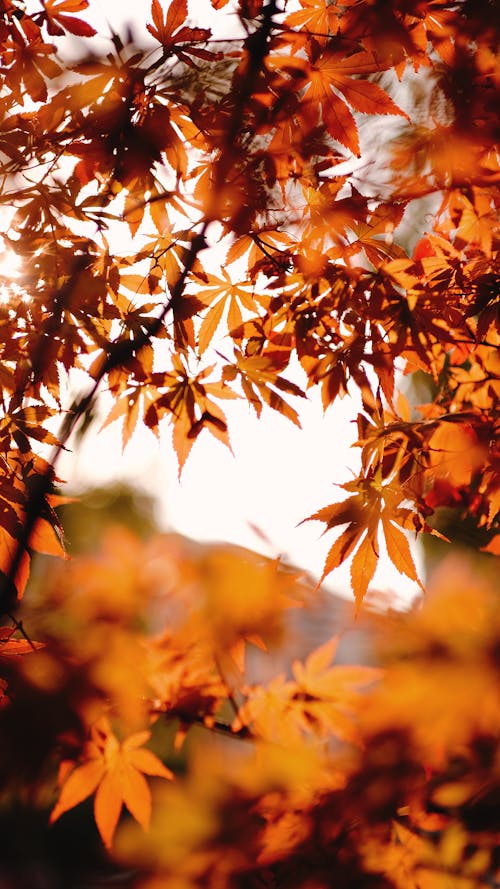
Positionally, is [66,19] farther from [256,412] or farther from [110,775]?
[110,775]

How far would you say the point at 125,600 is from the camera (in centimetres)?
136

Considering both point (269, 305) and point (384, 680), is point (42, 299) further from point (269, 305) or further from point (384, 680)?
point (384, 680)

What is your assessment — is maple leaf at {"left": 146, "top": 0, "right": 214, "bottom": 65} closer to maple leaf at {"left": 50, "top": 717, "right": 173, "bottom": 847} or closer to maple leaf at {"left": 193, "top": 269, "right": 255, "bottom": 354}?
maple leaf at {"left": 193, "top": 269, "right": 255, "bottom": 354}

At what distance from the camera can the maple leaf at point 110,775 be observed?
1.29m

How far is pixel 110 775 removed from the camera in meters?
1.34

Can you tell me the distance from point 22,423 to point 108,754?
2.57 ft

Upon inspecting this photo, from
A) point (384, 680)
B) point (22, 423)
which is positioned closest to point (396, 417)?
point (384, 680)

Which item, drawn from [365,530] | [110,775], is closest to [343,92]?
[365,530]

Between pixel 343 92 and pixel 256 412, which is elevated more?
pixel 343 92

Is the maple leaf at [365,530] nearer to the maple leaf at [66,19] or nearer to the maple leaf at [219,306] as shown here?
the maple leaf at [219,306]

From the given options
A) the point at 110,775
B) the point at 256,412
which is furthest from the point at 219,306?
the point at 110,775

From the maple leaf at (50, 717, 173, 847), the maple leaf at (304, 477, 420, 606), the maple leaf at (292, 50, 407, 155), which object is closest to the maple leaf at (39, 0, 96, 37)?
the maple leaf at (292, 50, 407, 155)

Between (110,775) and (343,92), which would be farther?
(110,775)

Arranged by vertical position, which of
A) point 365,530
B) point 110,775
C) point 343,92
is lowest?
point 110,775
